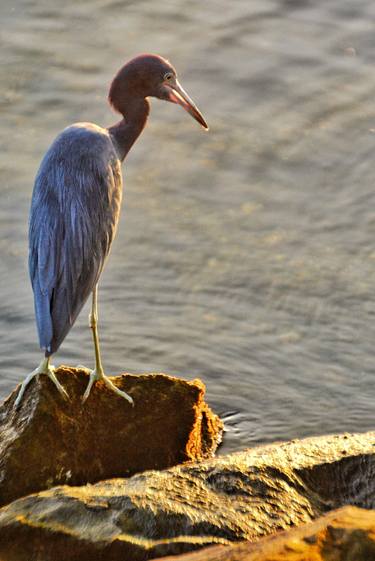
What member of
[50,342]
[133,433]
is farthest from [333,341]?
[50,342]

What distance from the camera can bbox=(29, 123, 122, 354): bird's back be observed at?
19.1 ft

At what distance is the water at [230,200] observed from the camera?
24.7ft

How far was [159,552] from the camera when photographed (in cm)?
486

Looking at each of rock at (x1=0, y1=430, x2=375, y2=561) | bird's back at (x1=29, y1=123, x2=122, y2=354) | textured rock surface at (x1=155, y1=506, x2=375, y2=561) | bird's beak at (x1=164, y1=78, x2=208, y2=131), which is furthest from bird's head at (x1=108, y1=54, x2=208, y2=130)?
textured rock surface at (x1=155, y1=506, x2=375, y2=561)

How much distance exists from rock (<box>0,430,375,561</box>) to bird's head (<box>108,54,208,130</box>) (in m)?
2.21

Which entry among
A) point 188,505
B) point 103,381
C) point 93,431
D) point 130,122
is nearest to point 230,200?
point 130,122

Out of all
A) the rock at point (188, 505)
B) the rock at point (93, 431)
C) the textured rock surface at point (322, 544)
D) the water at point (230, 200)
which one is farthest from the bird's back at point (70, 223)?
the textured rock surface at point (322, 544)

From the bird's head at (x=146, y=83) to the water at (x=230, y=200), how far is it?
1561mm

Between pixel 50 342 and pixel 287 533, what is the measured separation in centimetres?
169

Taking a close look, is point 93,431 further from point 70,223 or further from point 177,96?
point 177,96

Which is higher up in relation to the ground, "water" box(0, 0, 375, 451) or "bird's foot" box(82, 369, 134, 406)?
"bird's foot" box(82, 369, 134, 406)

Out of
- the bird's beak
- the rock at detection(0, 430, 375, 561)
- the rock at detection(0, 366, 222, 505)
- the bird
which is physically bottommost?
the rock at detection(0, 366, 222, 505)

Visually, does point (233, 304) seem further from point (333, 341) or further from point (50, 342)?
point (50, 342)

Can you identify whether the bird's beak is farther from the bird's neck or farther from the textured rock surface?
the textured rock surface
